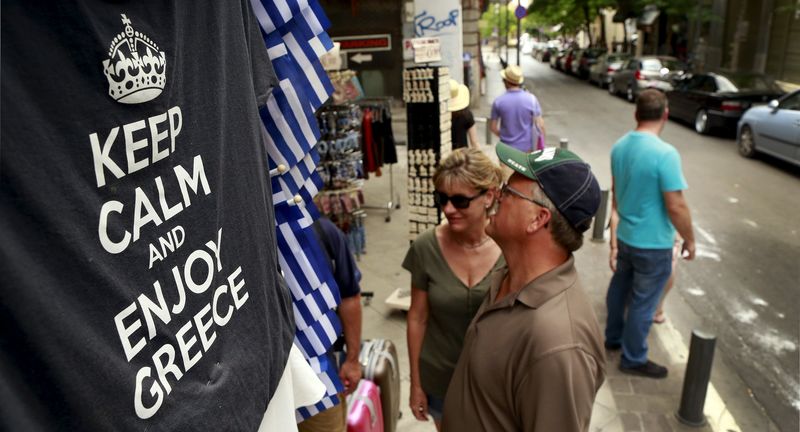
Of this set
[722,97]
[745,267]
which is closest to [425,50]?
[745,267]

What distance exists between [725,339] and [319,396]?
4.74m

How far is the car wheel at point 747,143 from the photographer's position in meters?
11.7

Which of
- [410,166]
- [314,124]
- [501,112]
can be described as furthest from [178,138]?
[501,112]

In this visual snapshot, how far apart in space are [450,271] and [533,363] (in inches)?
39.3

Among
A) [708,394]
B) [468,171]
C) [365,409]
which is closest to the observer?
[468,171]

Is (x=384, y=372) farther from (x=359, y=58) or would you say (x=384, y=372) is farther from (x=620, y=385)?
(x=359, y=58)

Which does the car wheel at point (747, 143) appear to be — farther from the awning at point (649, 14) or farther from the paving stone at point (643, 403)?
the awning at point (649, 14)

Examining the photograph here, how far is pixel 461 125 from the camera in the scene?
722 centimetres

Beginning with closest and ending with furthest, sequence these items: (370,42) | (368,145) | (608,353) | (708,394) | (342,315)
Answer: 1. (342,315)
2. (708,394)
3. (608,353)
4. (368,145)
5. (370,42)

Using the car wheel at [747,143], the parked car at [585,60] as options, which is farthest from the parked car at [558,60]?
the car wheel at [747,143]

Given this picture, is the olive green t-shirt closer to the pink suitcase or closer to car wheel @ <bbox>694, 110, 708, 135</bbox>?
the pink suitcase

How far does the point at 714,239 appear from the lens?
298 inches

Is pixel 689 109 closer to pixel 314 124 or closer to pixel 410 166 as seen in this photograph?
pixel 410 166

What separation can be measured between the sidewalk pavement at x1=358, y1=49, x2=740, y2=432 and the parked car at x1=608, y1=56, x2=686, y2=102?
13.5 meters
